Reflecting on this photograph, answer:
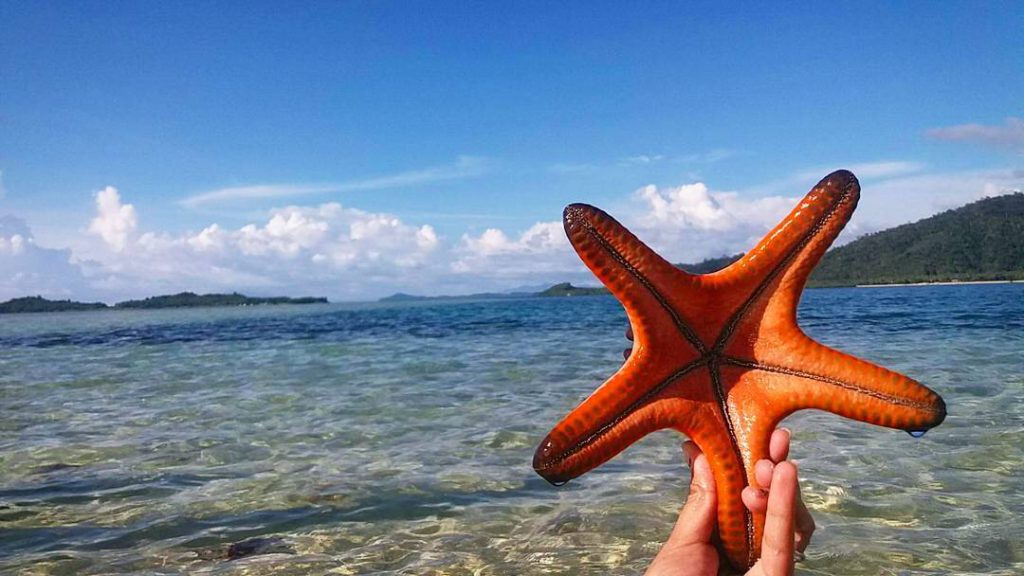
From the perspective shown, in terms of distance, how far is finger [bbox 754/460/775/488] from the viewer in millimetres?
2373

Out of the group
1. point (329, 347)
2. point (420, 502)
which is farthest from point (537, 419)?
point (329, 347)

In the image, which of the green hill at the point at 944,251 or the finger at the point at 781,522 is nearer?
the finger at the point at 781,522

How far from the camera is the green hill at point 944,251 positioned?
10850 cm

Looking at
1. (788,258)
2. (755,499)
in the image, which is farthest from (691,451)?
(788,258)

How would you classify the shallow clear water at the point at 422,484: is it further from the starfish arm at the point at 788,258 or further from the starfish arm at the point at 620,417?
the starfish arm at the point at 788,258

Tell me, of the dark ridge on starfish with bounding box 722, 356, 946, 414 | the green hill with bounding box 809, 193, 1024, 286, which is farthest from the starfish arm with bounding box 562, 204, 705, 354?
the green hill with bounding box 809, 193, 1024, 286

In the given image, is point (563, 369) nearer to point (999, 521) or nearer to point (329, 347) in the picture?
point (999, 521)

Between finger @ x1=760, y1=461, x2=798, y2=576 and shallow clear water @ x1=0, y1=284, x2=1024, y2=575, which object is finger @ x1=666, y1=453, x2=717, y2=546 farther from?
shallow clear water @ x1=0, y1=284, x2=1024, y2=575

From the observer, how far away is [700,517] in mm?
2508

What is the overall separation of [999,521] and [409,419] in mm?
6504

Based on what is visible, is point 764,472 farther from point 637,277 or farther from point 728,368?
point 637,277

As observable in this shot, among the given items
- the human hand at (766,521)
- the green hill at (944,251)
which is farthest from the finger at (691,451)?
the green hill at (944,251)

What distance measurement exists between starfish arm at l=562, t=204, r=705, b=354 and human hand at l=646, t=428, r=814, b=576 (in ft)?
1.52

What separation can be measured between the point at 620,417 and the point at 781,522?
0.65m
